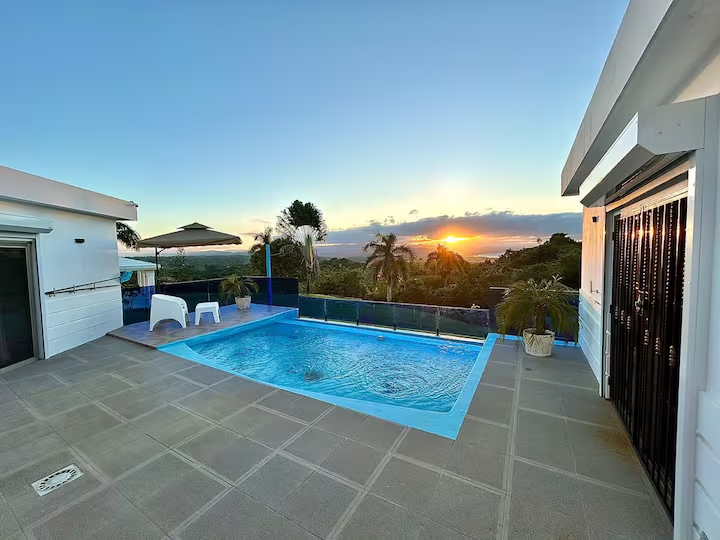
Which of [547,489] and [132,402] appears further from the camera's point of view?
[132,402]

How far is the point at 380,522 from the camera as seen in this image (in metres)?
1.94

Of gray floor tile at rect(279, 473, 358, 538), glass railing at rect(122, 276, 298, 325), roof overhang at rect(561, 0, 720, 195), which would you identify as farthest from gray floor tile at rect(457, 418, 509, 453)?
glass railing at rect(122, 276, 298, 325)

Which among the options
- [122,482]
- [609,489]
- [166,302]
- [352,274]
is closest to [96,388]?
[122,482]

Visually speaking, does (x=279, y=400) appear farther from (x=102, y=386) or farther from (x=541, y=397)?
(x=541, y=397)

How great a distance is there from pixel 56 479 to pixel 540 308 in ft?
19.7

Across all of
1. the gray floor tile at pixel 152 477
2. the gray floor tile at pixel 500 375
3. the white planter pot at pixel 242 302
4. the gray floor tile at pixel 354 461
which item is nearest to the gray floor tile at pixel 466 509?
the gray floor tile at pixel 354 461

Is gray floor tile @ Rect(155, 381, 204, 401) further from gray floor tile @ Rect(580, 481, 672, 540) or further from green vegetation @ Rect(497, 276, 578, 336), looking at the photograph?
green vegetation @ Rect(497, 276, 578, 336)

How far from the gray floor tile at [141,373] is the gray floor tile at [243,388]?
1117 mm

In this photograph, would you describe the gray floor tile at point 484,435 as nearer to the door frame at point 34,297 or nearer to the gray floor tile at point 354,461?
the gray floor tile at point 354,461

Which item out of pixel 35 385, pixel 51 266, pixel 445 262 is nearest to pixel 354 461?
pixel 35 385

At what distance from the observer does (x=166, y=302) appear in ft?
24.3

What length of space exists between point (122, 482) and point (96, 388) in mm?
2443

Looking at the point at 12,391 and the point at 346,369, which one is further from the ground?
the point at 12,391

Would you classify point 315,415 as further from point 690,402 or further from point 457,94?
point 457,94
